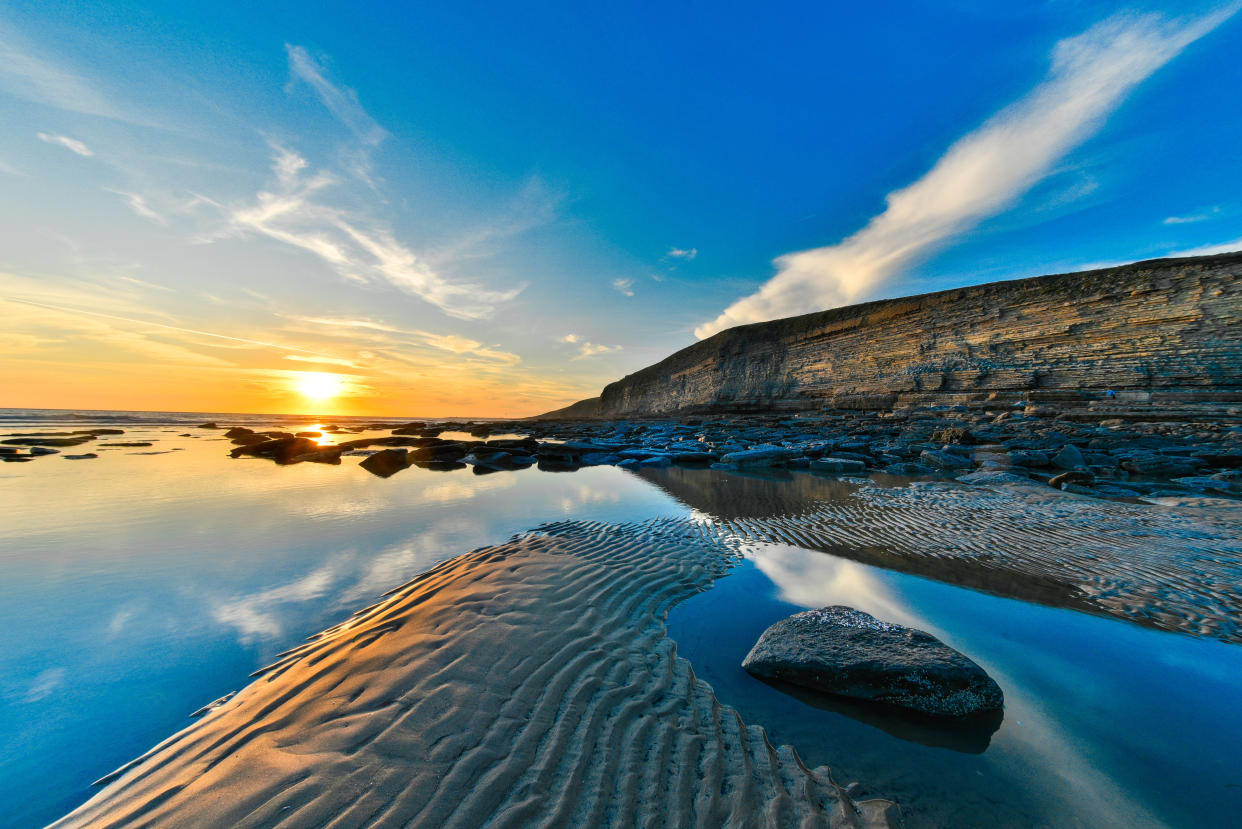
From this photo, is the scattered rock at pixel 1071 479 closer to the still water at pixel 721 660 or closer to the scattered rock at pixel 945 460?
the scattered rock at pixel 945 460

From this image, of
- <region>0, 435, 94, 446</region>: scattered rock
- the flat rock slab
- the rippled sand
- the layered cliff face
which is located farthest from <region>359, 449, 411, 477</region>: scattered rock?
the layered cliff face

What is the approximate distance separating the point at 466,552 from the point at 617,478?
24.2ft

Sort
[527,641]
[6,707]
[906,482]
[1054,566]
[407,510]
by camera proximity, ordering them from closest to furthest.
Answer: [6,707]
[527,641]
[1054,566]
[407,510]
[906,482]

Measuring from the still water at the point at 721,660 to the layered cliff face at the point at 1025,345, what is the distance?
2500 centimetres

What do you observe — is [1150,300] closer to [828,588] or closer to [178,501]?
[828,588]

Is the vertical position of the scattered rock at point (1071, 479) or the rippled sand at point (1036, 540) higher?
the scattered rock at point (1071, 479)

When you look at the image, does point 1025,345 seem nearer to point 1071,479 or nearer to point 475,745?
point 1071,479

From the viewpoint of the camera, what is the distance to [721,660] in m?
3.43

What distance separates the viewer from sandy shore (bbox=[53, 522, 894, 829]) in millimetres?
1865

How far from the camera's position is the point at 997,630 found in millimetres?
3812

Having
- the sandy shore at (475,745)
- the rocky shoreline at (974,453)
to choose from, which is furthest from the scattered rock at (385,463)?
the sandy shore at (475,745)

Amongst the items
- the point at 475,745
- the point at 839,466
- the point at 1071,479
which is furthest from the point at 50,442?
the point at 1071,479

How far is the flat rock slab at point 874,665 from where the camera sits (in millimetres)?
2803

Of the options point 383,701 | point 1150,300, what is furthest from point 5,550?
point 1150,300
